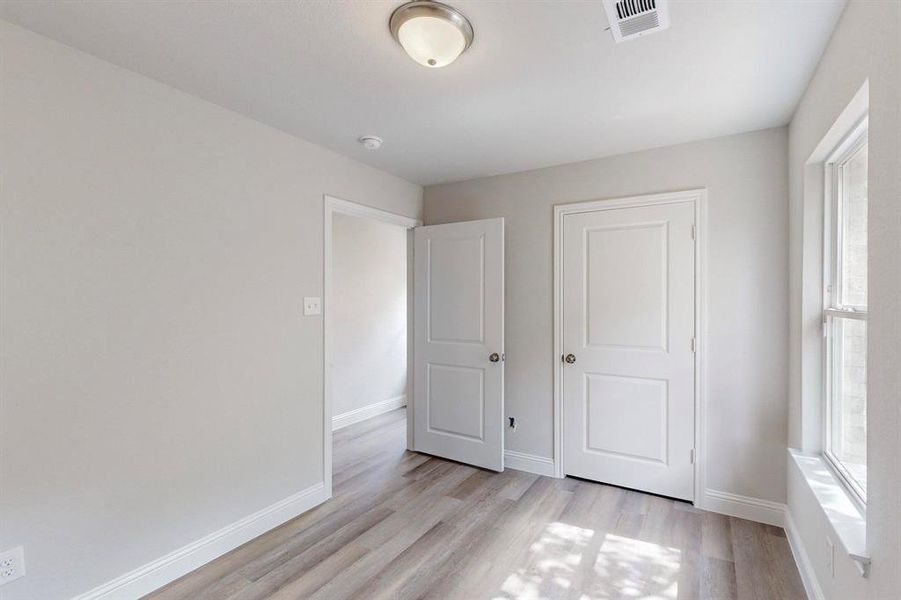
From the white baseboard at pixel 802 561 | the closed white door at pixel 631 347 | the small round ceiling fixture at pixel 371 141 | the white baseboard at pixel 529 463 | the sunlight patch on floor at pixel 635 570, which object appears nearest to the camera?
A: the white baseboard at pixel 802 561

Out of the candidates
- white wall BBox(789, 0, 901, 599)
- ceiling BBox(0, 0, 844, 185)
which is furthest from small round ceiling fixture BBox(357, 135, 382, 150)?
white wall BBox(789, 0, 901, 599)

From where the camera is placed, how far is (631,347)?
2959 millimetres

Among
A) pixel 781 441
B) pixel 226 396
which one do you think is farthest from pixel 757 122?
pixel 226 396

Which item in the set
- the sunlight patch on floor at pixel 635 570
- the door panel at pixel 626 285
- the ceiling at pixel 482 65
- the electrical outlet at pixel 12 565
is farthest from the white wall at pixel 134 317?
the door panel at pixel 626 285

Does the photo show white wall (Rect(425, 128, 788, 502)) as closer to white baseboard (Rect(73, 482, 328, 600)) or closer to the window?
the window

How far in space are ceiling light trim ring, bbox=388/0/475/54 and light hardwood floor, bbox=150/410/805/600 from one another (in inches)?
93.7

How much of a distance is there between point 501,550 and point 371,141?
8.24 ft

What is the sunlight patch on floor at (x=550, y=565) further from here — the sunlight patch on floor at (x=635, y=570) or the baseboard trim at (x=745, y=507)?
the baseboard trim at (x=745, y=507)

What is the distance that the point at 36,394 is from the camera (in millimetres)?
1655

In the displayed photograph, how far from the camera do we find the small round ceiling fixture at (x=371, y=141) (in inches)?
106

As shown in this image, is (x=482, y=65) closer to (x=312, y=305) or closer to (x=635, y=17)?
(x=635, y=17)

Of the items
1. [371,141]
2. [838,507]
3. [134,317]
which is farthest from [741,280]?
[134,317]

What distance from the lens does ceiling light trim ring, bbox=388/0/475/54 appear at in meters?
1.47

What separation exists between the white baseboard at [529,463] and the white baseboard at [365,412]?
6.40 ft
